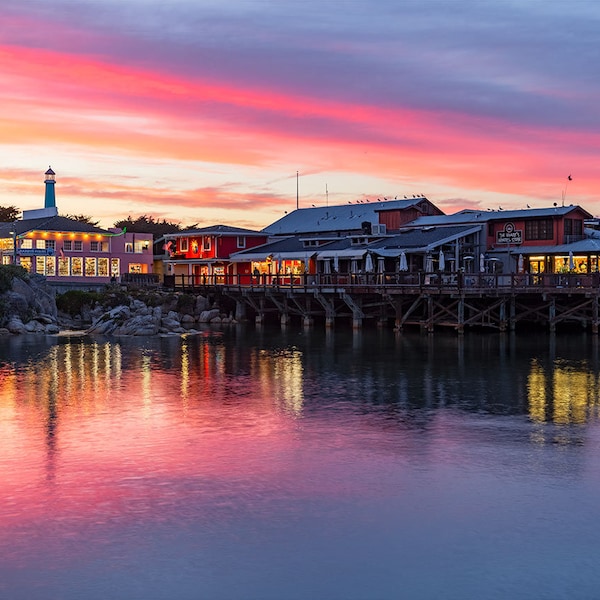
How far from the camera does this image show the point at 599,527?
14.8 meters

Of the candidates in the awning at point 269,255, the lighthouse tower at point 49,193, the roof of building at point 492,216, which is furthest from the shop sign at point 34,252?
the roof of building at point 492,216

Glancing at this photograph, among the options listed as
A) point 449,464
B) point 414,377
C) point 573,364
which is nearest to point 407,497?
point 449,464

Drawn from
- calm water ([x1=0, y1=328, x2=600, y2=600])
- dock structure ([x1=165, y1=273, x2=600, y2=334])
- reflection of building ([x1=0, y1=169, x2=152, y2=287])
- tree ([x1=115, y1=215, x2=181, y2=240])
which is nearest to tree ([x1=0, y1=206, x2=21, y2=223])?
tree ([x1=115, y1=215, x2=181, y2=240])

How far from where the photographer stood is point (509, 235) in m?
65.2

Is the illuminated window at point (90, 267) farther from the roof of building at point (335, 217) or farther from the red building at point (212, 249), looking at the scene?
the roof of building at point (335, 217)

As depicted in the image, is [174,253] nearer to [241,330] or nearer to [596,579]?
[241,330]

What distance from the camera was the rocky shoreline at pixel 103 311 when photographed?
191ft

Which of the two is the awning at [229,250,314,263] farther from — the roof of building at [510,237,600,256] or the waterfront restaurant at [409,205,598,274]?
the roof of building at [510,237,600,256]

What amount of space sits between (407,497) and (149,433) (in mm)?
8733

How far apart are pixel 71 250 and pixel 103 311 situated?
47.1 feet

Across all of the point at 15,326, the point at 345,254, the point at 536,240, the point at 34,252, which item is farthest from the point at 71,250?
the point at 536,240

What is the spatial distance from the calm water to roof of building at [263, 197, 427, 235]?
4487cm

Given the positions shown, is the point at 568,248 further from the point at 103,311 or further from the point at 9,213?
the point at 9,213

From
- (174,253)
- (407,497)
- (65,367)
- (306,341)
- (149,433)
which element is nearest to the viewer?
(407,497)
